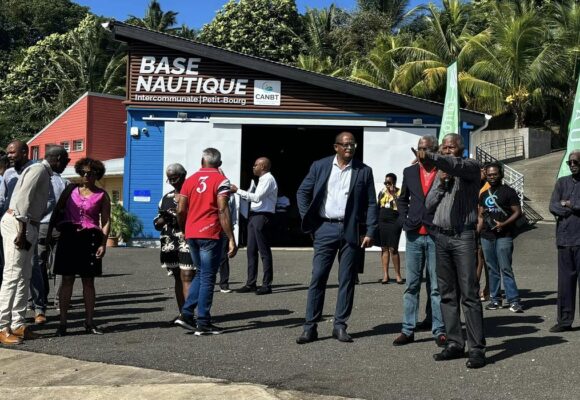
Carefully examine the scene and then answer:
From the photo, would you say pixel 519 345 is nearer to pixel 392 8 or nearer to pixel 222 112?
pixel 222 112

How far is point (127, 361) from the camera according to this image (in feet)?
20.1

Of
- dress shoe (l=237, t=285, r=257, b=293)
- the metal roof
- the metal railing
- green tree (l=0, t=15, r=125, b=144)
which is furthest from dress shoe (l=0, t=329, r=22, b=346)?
green tree (l=0, t=15, r=125, b=144)

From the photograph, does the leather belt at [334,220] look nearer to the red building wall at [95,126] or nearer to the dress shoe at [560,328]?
the dress shoe at [560,328]

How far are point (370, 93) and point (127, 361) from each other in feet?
46.7

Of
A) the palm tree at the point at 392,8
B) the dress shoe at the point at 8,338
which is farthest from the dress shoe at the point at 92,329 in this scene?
the palm tree at the point at 392,8

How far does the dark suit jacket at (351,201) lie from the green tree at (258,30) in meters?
38.1

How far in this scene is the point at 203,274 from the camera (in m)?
7.18

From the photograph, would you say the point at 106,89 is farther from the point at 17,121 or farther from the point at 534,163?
the point at 534,163

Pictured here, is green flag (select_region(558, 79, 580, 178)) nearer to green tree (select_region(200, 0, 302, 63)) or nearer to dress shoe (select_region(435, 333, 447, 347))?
dress shoe (select_region(435, 333, 447, 347))

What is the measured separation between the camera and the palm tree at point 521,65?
31984 mm

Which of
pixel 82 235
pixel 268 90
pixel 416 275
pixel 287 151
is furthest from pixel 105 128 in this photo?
pixel 416 275

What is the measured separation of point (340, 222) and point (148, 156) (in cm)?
1357

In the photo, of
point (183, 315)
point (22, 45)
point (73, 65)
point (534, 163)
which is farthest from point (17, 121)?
point (183, 315)

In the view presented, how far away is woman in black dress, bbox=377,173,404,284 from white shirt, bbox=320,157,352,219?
4.89 metres
